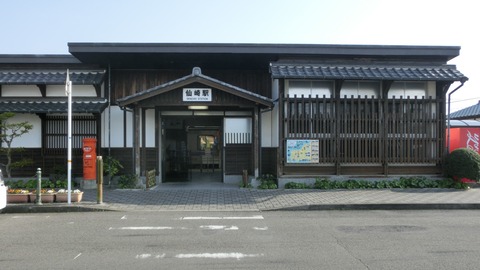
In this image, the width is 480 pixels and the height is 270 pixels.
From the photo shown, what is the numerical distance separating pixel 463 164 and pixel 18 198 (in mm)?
13853

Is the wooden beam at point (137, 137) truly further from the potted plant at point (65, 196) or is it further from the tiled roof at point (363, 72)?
the tiled roof at point (363, 72)

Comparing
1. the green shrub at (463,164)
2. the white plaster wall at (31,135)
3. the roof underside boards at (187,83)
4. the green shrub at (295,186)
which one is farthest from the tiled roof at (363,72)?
the white plaster wall at (31,135)

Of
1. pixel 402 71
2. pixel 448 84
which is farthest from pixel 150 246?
pixel 448 84

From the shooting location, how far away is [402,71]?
14102 mm

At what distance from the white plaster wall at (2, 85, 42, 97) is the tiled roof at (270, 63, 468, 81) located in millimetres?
8861

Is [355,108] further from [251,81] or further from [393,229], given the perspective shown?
[393,229]

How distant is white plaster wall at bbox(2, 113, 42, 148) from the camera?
48.5 ft

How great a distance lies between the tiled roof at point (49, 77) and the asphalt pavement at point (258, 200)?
4.07 metres

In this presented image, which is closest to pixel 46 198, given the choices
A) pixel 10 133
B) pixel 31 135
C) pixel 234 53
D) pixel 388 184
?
pixel 31 135

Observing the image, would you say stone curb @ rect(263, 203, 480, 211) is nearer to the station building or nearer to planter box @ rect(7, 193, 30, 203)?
the station building

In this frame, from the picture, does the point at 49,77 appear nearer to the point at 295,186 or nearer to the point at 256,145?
the point at 256,145

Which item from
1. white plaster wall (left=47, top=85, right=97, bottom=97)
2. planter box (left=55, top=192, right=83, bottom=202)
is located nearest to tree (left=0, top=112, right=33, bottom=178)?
white plaster wall (left=47, top=85, right=97, bottom=97)

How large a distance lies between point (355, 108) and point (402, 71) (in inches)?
82.9

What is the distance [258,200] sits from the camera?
11.5 m
